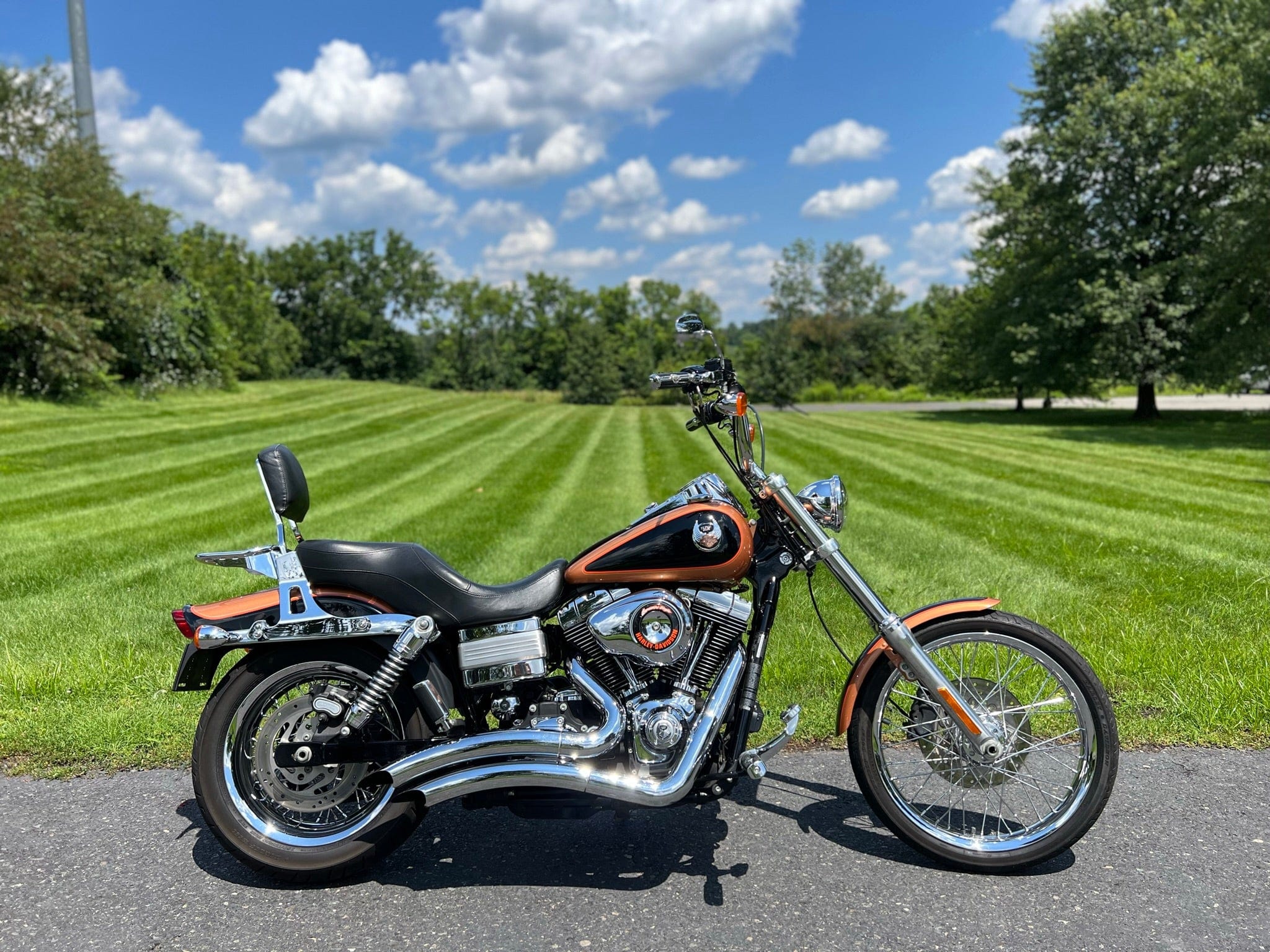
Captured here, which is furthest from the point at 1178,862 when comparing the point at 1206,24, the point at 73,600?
the point at 1206,24

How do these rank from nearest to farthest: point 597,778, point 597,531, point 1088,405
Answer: point 597,778, point 597,531, point 1088,405

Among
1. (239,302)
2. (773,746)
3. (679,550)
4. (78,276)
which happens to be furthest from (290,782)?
(239,302)

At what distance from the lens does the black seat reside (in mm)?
3010

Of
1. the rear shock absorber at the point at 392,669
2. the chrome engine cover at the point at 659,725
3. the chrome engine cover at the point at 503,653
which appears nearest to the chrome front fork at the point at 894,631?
the chrome engine cover at the point at 659,725

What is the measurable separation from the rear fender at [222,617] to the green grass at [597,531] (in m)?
1.02

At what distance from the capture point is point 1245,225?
61.9ft

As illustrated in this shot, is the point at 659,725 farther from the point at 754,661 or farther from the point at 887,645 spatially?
the point at 887,645

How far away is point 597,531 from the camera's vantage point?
8.84 m

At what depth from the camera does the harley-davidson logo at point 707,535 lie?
293 centimetres

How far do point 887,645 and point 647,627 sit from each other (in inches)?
33.8

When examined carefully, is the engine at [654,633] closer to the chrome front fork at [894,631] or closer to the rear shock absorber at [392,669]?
the chrome front fork at [894,631]

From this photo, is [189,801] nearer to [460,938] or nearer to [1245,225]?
[460,938]

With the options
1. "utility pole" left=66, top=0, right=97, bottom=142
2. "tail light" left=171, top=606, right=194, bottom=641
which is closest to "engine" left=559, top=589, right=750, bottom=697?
"tail light" left=171, top=606, right=194, bottom=641

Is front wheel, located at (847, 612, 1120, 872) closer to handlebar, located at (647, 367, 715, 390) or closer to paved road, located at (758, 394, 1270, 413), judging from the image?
handlebar, located at (647, 367, 715, 390)
